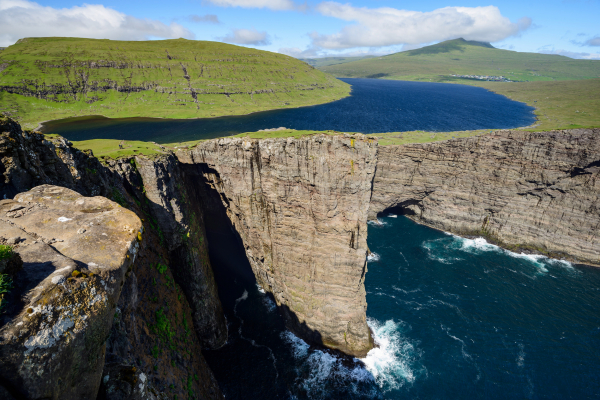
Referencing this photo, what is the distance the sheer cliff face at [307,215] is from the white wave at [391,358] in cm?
205

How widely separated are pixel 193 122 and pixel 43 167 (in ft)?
450

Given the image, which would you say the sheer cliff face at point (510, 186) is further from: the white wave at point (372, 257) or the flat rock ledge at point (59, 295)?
the flat rock ledge at point (59, 295)

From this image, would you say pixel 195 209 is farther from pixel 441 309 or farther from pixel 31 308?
pixel 441 309

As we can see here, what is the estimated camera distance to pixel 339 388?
3772cm

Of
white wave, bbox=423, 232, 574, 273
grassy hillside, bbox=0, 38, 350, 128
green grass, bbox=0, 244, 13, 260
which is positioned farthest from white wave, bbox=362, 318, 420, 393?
grassy hillside, bbox=0, 38, 350, 128

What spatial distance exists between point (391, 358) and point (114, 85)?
206 meters

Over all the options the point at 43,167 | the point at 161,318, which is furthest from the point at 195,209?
the point at 43,167

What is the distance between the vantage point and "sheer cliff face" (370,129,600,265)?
58.3 meters

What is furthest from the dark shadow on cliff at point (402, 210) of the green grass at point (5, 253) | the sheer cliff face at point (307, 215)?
the green grass at point (5, 253)

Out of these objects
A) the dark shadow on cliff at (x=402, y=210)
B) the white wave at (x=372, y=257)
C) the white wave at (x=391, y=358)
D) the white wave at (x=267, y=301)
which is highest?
the dark shadow on cliff at (x=402, y=210)

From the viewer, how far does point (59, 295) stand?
324 inches

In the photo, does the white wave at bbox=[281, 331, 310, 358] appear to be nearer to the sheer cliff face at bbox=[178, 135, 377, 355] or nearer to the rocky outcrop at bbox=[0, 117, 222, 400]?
the sheer cliff face at bbox=[178, 135, 377, 355]

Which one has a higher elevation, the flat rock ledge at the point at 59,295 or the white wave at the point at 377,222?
the flat rock ledge at the point at 59,295

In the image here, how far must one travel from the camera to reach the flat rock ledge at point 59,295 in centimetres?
723
